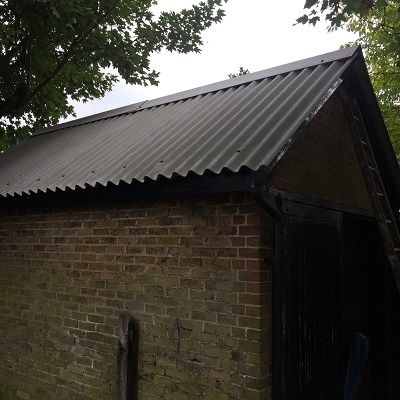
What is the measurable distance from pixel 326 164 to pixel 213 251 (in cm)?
174

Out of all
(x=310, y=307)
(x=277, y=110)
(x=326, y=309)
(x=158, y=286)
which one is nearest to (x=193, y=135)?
(x=277, y=110)

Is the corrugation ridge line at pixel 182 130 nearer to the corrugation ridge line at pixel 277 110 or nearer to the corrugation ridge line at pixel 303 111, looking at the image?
the corrugation ridge line at pixel 277 110

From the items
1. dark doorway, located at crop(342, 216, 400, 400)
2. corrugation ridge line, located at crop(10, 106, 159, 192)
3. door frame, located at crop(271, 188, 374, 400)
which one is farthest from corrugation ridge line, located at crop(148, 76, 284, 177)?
dark doorway, located at crop(342, 216, 400, 400)

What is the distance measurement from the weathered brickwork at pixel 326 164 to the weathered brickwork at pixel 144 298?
636mm

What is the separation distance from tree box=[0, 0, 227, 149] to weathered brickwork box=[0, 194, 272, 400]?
4.67m

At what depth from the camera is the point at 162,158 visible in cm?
425

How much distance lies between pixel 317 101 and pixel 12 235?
4.26m

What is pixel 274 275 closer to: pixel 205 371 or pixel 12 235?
pixel 205 371

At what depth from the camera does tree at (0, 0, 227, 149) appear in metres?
8.89

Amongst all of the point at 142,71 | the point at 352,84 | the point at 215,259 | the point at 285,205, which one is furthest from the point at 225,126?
the point at 142,71

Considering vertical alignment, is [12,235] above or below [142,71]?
below

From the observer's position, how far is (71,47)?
9.65m

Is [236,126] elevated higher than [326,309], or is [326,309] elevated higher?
[236,126]

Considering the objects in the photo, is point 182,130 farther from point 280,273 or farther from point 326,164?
point 280,273
